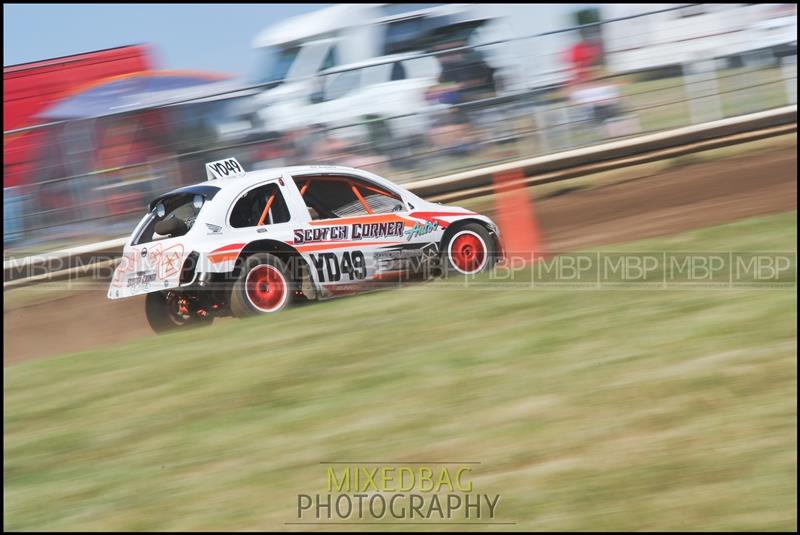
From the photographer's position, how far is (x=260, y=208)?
8.50 meters

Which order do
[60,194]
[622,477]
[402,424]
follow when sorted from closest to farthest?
[622,477]
[402,424]
[60,194]

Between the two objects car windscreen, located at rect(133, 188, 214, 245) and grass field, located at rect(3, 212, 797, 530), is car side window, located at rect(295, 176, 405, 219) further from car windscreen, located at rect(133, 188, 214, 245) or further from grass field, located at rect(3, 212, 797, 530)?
grass field, located at rect(3, 212, 797, 530)

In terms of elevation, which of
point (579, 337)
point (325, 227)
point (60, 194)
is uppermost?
point (60, 194)

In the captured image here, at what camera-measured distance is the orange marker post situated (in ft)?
34.4

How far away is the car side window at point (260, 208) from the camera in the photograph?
27.4ft

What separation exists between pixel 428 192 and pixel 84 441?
24.8 feet

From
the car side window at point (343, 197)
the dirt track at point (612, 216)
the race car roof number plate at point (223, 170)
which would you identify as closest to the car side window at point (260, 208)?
the car side window at point (343, 197)

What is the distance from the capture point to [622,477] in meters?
4.98

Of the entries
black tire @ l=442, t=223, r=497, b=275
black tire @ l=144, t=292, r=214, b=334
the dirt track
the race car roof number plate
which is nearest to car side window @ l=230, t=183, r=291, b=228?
the race car roof number plate

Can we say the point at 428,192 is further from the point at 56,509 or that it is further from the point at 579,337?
the point at 56,509

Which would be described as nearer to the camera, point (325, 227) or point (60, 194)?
point (325, 227)

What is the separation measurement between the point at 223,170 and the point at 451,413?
3.99m

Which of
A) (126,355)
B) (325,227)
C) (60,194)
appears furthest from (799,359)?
(60,194)

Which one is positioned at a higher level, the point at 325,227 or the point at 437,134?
the point at 437,134
